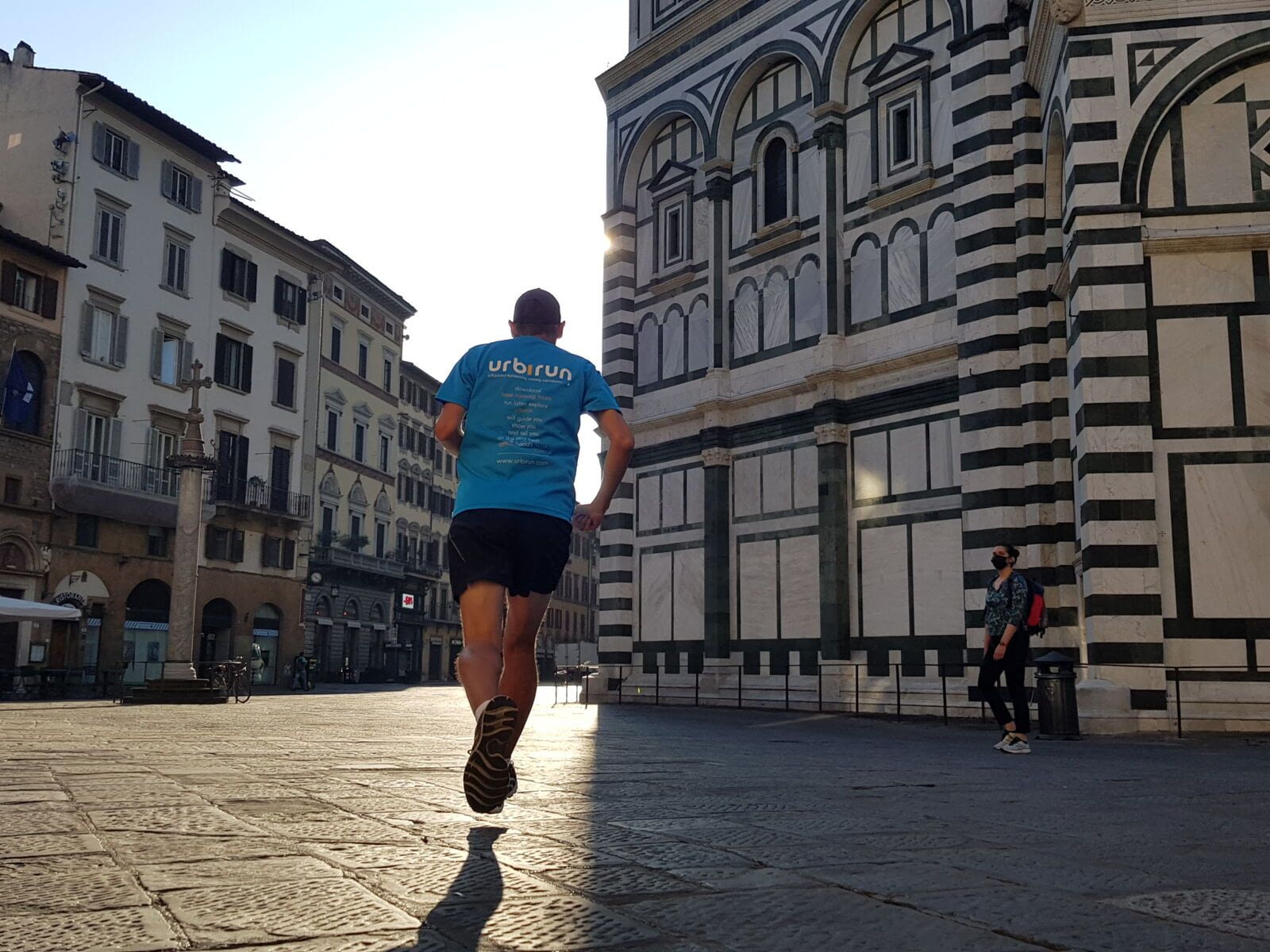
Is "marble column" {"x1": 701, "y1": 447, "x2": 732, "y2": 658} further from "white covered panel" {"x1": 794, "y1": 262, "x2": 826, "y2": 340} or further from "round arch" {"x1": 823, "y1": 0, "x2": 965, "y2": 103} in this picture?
"round arch" {"x1": 823, "y1": 0, "x2": 965, "y2": 103}

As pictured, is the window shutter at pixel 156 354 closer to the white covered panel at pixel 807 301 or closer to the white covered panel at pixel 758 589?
the white covered panel at pixel 758 589

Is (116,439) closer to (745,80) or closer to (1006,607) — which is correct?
(745,80)

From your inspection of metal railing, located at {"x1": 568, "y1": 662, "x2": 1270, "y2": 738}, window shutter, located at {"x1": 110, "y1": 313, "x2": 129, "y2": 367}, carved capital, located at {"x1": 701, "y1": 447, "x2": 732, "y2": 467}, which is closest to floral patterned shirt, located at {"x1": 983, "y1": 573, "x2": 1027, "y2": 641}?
metal railing, located at {"x1": 568, "y1": 662, "x2": 1270, "y2": 738}

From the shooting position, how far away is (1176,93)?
14.4 metres

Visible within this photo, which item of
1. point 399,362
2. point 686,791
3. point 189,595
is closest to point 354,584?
point 399,362

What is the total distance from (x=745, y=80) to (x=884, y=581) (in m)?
9.98

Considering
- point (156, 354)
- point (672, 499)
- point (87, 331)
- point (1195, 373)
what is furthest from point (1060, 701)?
point (156, 354)

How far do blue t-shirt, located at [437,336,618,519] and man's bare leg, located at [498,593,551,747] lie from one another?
0.35 m

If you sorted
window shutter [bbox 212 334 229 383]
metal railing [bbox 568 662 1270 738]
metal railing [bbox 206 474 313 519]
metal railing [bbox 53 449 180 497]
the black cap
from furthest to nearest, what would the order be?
metal railing [bbox 206 474 313 519] → window shutter [bbox 212 334 229 383] → metal railing [bbox 53 449 180 497] → metal railing [bbox 568 662 1270 738] → the black cap

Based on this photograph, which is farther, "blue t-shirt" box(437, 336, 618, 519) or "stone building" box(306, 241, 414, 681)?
"stone building" box(306, 241, 414, 681)

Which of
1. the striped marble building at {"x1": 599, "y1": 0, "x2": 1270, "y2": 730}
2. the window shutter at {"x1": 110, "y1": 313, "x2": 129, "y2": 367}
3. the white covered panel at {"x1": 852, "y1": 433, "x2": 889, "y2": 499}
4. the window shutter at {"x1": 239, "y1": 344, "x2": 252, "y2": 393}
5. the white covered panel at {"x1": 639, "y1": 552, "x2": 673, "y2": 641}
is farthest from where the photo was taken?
the window shutter at {"x1": 239, "y1": 344, "x2": 252, "y2": 393}

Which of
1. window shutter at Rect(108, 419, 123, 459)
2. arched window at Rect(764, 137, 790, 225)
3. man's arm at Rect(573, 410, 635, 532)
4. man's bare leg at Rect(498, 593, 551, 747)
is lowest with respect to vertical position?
man's bare leg at Rect(498, 593, 551, 747)

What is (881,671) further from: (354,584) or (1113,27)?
(354,584)

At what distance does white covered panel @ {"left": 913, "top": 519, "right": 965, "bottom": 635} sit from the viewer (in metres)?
19.4
